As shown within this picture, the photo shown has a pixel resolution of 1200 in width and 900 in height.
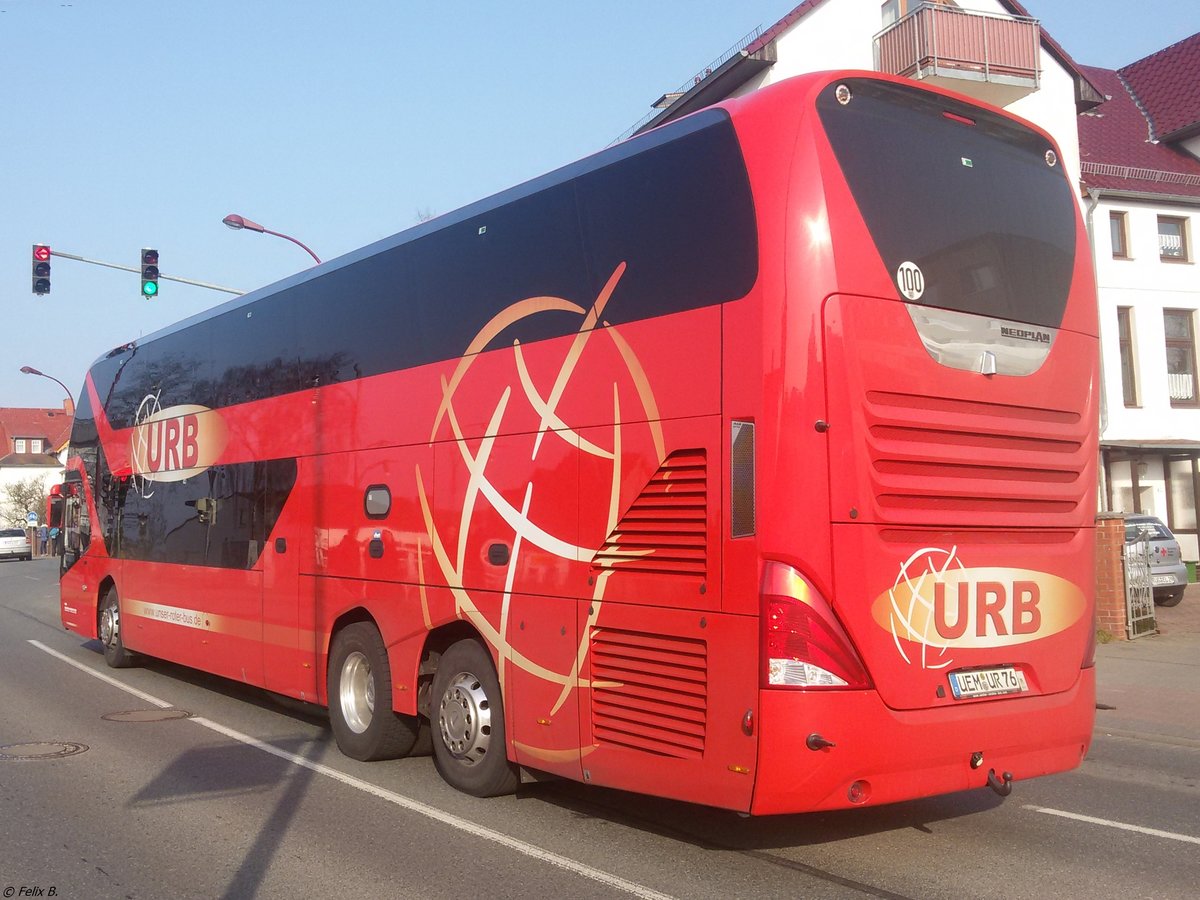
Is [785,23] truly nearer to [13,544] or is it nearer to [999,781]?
[999,781]

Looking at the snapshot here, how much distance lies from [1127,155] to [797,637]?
3080 centimetres

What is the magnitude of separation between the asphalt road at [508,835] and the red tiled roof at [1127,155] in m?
23.8

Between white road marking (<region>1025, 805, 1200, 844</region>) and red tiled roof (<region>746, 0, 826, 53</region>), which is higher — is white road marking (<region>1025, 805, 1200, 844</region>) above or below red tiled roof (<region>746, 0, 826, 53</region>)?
below

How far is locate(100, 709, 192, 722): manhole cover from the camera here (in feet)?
35.0

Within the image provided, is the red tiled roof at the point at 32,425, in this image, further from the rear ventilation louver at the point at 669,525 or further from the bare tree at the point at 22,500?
the rear ventilation louver at the point at 669,525

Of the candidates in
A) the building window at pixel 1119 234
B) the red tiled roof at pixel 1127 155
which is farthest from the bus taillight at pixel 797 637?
the building window at pixel 1119 234

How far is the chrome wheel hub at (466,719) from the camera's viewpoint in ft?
24.0

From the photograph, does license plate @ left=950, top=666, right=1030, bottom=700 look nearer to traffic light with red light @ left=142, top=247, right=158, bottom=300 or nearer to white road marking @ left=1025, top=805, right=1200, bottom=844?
white road marking @ left=1025, top=805, right=1200, bottom=844

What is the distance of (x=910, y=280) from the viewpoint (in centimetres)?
576

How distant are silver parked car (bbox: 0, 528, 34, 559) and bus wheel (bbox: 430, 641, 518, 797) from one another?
62.9 metres

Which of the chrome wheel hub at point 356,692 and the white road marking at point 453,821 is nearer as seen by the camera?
the white road marking at point 453,821

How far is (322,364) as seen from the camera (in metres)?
9.48

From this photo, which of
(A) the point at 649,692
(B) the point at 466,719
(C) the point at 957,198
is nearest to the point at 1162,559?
(C) the point at 957,198

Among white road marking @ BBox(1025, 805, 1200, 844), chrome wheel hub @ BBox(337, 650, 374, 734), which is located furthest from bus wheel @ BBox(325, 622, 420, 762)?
white road marking @ BBox(1025, 805, 1200, 844)
